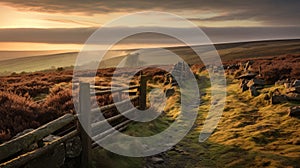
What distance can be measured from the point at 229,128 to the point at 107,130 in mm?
6134

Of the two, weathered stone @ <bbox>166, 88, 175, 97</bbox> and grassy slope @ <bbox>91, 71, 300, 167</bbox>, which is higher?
weathered stone @ <bbox>166, 88, 175, 97</bbox>

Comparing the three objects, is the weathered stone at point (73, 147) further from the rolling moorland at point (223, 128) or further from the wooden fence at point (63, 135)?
the rolling moorland at point (223, 128)

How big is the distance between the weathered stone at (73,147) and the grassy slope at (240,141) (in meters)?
1.17

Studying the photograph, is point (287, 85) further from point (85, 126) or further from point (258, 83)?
point (85, 126)

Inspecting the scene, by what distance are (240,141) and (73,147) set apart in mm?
6779

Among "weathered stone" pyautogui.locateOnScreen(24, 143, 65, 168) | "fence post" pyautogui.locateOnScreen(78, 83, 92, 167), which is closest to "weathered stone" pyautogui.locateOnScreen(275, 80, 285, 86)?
"fence post" pyautogui.locateOnScreen(78, 83, 92, 167)

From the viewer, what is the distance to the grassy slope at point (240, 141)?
978 cm

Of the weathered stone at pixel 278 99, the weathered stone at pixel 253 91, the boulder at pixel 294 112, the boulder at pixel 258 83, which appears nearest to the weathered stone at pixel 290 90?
the weathered stone at pixel 278 99

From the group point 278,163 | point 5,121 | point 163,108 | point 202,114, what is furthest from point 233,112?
point 5,121

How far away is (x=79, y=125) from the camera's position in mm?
8766

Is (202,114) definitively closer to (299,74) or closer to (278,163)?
(278,163)

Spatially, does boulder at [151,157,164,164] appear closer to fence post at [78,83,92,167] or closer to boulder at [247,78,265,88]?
fence post at [78,83,92,167]

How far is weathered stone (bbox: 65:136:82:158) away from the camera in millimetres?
8430

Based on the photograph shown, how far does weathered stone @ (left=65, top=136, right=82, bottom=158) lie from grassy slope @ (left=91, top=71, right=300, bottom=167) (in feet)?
3.84
